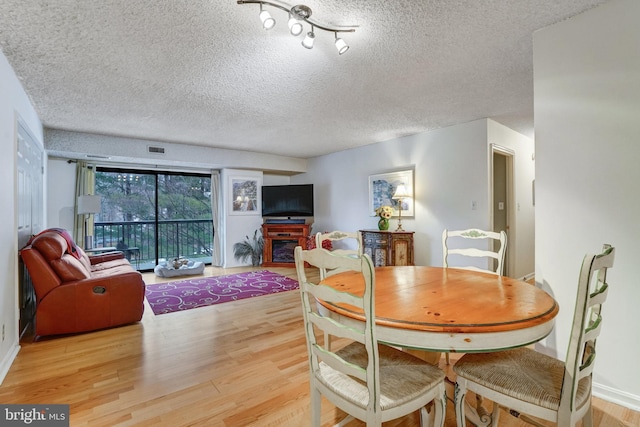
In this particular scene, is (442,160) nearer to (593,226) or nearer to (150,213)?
(593,226)

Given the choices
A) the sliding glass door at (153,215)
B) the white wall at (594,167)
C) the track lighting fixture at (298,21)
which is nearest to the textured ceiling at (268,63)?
the track lighting fixture at (298,21)

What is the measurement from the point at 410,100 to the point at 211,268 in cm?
510

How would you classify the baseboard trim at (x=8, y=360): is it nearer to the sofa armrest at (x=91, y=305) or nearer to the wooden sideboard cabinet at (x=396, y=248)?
the sofa armrest at (x=91, y=305)

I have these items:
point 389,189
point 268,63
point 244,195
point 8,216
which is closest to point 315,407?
point 268,63

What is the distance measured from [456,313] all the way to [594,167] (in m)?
1.50

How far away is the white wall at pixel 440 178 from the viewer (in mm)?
3988

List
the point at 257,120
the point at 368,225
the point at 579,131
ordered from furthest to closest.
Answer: the point at 368,225 < the point at 257,120 < the point at 579,131

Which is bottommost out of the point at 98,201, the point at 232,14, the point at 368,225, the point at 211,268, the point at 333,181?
the point at 211,268

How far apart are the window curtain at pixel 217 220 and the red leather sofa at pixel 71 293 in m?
3.31

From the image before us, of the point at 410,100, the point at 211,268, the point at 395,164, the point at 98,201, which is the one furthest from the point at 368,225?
the point at 98,201

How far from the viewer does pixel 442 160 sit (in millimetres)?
4387

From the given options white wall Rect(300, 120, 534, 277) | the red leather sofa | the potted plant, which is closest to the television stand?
the potted plant

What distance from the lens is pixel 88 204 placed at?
480cm

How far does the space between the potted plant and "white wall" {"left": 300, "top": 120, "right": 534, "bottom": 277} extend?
6.66 feet
